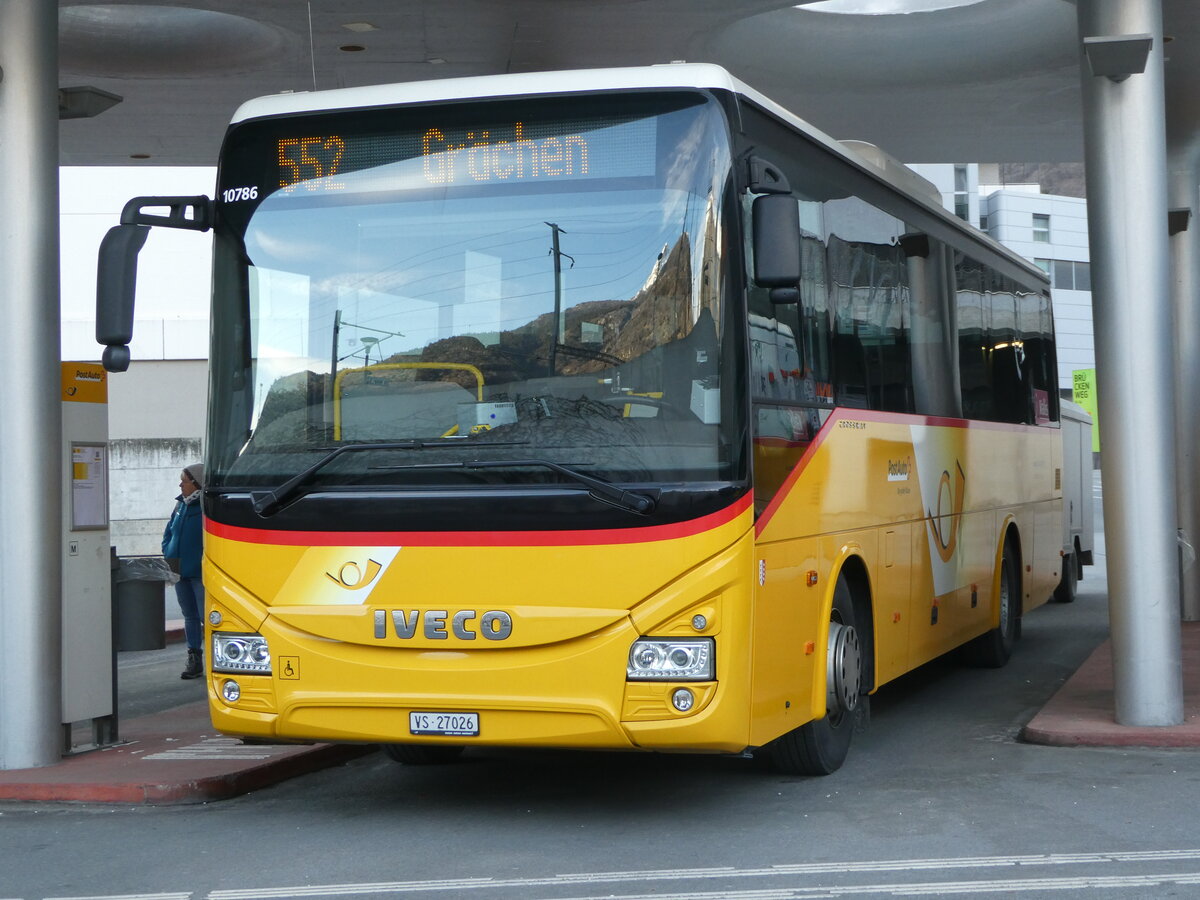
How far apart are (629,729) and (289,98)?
11.4 feet

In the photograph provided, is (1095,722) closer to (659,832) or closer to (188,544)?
(659,832)

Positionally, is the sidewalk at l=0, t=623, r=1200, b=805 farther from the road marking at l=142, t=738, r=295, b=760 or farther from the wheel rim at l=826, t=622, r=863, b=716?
the wheel rim at l=826, t=622, r=863, b=716

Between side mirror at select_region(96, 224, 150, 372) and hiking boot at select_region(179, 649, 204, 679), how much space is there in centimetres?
801

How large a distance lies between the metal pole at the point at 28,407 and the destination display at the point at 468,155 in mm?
2309

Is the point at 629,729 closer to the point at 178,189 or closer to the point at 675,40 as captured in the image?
the point at 675,40

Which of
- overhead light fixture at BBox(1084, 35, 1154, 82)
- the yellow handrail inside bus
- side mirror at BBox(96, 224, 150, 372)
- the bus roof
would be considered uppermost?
overhead light fixture at BBox(1084, 35, 1154, 82)

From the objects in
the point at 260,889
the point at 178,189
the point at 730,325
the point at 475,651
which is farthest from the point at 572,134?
the point at 178,189

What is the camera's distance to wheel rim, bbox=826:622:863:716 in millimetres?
8367

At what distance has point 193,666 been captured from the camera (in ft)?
49.1

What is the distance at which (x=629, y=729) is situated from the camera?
6.79 meters

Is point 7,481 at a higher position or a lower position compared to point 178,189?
lower

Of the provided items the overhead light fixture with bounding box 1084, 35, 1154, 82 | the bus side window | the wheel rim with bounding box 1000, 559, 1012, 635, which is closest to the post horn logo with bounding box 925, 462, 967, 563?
the bus side window

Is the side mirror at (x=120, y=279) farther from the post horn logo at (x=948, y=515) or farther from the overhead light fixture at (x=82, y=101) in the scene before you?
the post horn logo at (x=948, y=515)

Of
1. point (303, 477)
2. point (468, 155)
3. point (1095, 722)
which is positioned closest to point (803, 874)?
point (303, 477)
